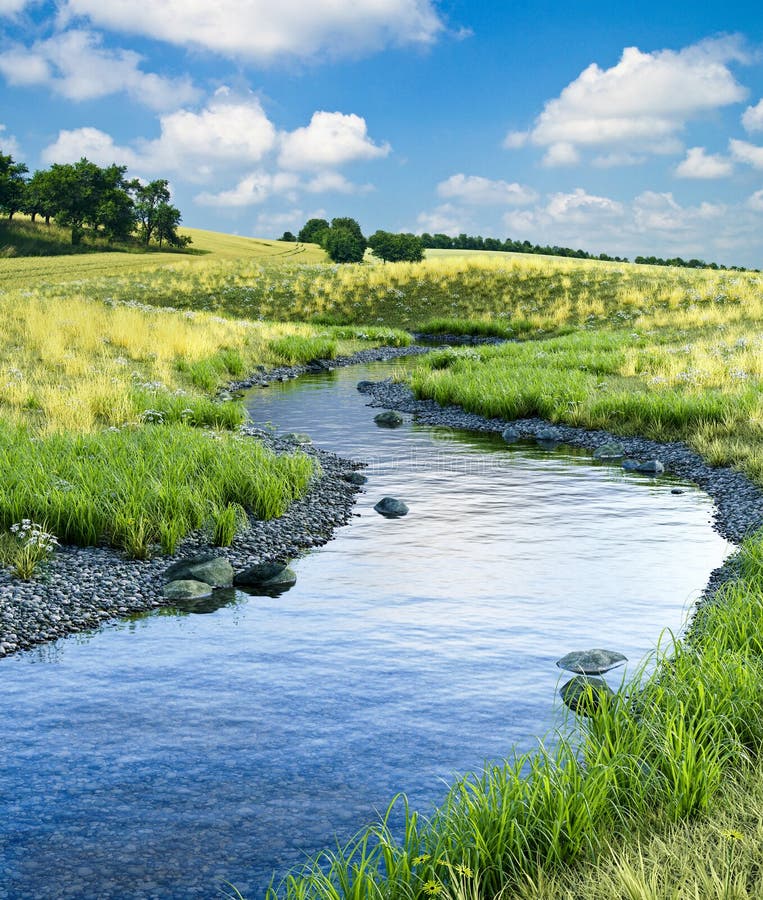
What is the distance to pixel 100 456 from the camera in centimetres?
1174

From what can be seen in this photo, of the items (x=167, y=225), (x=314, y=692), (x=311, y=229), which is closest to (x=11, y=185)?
(x=167, y=225)

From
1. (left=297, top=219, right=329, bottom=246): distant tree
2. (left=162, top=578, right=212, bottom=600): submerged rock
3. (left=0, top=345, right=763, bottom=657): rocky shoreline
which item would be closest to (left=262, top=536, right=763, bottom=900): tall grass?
(left=0, top=345, right=763, bottom=657): rocky shoreline

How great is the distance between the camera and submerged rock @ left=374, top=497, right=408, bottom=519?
1195 cm

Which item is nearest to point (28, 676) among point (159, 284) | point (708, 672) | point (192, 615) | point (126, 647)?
point (126, 647)

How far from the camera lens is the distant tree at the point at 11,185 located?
8112cm

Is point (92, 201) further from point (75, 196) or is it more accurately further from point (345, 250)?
point (345, 250)

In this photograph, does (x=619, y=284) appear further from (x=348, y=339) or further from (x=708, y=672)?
(x=708, y=672)

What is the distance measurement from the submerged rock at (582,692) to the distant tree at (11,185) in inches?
3348

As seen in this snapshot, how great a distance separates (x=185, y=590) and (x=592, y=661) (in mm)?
4002

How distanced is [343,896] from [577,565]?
19.6ft

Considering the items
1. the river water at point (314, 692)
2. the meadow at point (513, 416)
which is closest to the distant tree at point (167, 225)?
the meadow at point (513, 416)

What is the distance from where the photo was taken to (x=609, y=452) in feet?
51.8

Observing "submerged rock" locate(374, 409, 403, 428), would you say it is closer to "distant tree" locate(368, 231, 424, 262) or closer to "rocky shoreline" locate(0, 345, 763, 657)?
"rocky shoreline" locate(0, 345, 763, 657)

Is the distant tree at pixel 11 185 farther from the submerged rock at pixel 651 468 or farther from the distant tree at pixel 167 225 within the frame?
the submerged rock at pixel 651 468
